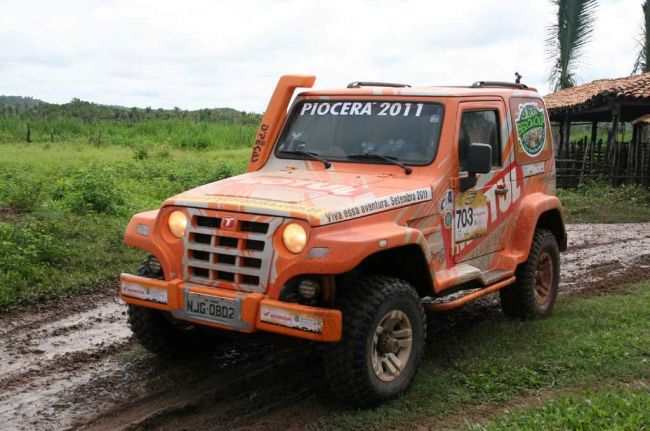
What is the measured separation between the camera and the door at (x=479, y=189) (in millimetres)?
6188

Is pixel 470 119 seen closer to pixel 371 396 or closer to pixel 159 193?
pixel 371 396

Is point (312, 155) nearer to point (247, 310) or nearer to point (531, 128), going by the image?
point (247, 310)

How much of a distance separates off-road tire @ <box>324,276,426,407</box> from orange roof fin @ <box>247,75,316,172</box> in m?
1.88

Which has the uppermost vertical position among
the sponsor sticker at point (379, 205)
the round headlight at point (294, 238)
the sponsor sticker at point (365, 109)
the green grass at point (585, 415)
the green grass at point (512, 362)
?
the sponsor sticker at point (365, 109)

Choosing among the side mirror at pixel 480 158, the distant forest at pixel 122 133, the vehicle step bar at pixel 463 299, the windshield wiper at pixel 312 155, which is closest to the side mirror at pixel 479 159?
the side mirror at pixel 480 158

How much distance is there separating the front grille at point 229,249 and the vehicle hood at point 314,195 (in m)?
0.07

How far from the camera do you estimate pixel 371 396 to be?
16.7 feet

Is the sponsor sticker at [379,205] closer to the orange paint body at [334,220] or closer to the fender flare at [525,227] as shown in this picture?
the orange paint body at [334,220]

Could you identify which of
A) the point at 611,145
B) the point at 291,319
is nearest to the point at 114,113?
the point at 611,145

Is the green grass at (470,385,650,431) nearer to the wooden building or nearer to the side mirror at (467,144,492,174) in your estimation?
the side mirror at (467,144,492,174)

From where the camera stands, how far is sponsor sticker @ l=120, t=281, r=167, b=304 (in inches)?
209

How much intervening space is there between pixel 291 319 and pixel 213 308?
0.58 metres

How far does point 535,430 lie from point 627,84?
1655 centimetres

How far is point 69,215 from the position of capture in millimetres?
11727
